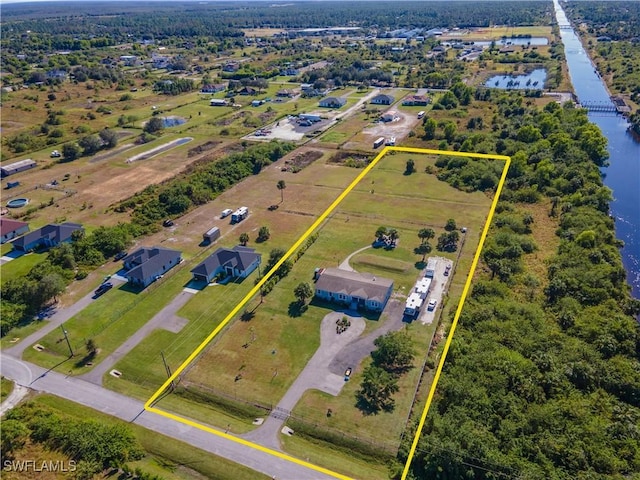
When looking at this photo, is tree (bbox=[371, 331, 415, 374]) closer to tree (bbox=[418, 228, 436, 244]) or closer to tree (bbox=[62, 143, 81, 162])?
tree (bbox=[418, 228, 436, 244])

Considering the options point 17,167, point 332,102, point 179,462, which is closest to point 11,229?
point 17,167

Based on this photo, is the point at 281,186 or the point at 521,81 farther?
the point at 521,81

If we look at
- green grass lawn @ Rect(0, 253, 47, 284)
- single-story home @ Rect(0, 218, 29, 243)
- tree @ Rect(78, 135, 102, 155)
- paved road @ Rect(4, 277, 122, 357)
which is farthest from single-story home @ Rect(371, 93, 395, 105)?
green grass lawn @ Rect(0, 253, 47, 284)

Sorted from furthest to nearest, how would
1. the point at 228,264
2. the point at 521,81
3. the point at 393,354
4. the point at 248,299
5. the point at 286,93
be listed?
the point at 521,81
the point at 286,93
the point at 228,264
the point at 248,299
the point at 393,354

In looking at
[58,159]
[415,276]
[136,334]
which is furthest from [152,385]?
[58,159]

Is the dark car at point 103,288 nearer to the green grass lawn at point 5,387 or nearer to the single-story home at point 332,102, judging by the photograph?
the green grass lawn at point 5,387

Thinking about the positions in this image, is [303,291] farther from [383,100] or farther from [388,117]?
[383,100]
